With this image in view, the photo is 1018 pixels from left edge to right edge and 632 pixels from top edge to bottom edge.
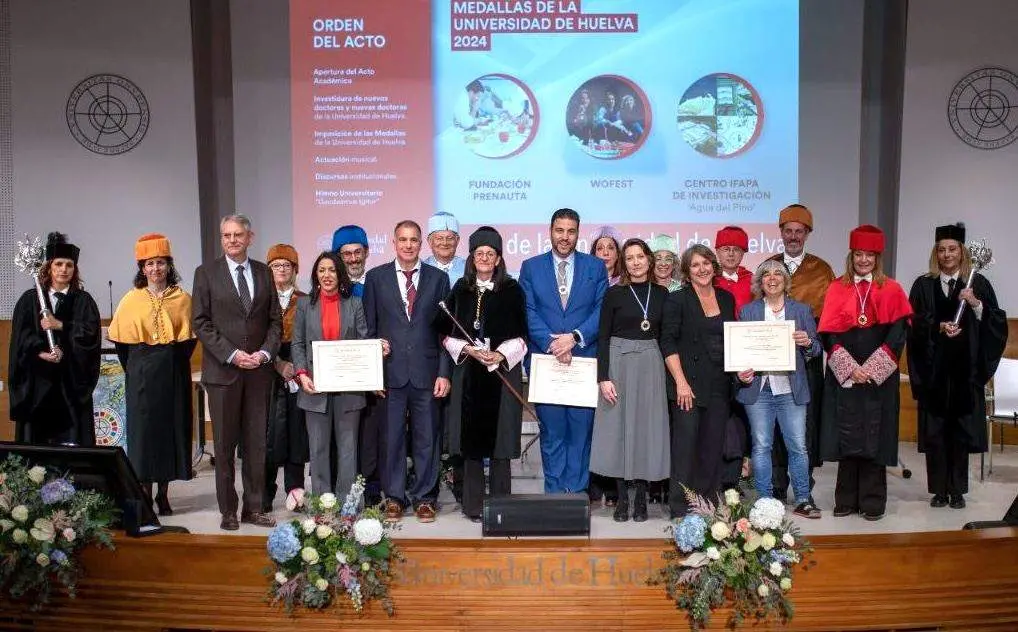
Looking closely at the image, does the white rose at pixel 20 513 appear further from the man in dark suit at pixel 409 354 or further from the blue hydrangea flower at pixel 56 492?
the man in dark suit at pixel 409 354

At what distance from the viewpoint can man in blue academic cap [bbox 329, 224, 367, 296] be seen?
17.6 feet

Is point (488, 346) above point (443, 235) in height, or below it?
below

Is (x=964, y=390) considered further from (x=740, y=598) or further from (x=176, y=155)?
(x=176, y=155)

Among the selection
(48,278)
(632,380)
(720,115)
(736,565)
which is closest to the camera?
(736,565)

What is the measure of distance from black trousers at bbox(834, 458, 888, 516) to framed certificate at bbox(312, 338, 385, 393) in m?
2.59

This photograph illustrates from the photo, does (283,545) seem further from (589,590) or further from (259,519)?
(259,519)

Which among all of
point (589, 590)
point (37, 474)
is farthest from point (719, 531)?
point (37, 474)

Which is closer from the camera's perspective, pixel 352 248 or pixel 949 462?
pixel 352 248

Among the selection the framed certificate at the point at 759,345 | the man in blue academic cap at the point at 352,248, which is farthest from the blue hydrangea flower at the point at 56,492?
the framed certificate at the point at 759,345

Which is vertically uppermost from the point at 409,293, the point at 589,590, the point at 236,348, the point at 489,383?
the point at 409,293

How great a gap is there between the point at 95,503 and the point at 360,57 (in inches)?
188

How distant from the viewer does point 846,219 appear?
836cm

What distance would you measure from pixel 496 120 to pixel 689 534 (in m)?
4.93

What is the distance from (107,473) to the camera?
12.3ft
